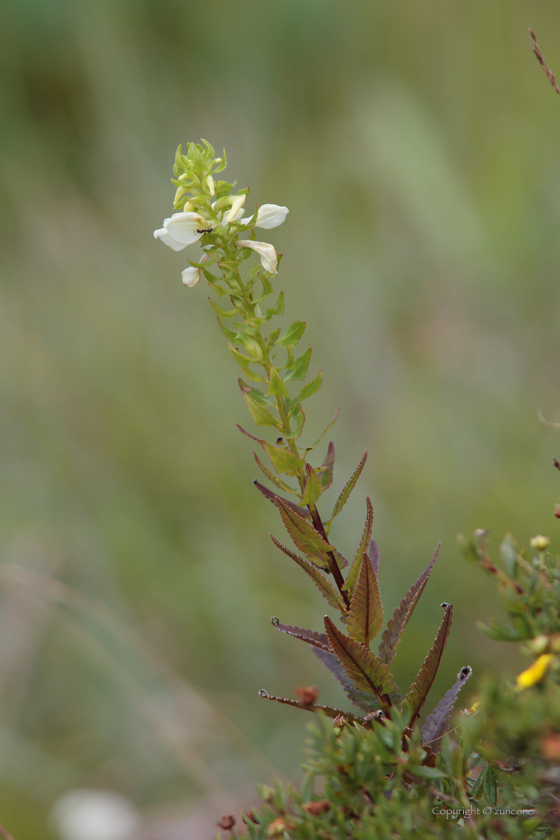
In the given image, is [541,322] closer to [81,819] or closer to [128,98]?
[81,819]

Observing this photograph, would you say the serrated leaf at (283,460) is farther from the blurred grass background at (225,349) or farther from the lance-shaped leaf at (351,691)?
the blurred grass background at (225,349)

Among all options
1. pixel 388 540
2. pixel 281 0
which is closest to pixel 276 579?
pixel 388 540

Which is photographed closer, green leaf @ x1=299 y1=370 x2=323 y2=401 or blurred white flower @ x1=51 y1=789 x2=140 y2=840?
green leaf @ x1=299 y1=370 x2=323 y2=401

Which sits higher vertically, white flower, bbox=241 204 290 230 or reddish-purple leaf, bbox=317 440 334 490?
white flower, bbox=241 204 290 230

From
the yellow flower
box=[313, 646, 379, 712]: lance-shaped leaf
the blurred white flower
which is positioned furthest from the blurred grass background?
the yellow flower

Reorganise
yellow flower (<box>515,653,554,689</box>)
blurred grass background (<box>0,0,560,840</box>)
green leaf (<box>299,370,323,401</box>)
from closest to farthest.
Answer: yellow flower (<box>515,653,554,689</box>) → green leaf (<box>299,370,323,401</box>) → blurred grass background (<box>0,0,560,840</box>)

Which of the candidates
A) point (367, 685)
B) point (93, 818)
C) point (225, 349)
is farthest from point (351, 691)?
point (225, 349)

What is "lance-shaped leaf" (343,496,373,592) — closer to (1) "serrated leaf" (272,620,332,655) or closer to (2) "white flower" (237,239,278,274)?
(1) "serrated leaf" (272,620,332,655)

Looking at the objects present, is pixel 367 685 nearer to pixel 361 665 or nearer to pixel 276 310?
pixel 361 665
